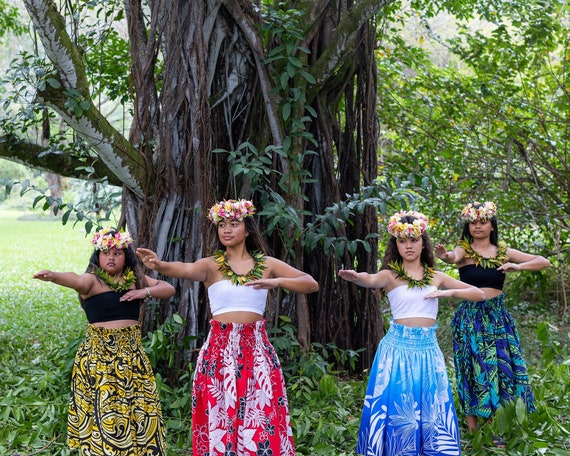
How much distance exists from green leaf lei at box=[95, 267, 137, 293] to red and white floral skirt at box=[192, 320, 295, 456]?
0.46 meters

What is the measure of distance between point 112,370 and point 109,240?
1.96ft

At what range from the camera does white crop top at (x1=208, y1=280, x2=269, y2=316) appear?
3582mm

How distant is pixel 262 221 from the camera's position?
499 cm

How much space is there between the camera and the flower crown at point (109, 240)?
368cm

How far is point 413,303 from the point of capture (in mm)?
3725

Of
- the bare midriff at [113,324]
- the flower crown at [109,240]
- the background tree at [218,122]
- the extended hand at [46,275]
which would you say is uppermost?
the background tree at [218,122]

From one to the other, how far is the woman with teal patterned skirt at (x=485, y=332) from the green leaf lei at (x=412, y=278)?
2.19ft

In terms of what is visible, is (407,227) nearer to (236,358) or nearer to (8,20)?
(236,358)

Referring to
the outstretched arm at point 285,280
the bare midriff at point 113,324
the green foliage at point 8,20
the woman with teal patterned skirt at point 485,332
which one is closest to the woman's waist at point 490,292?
the woman with teal patterned skirt at point 485,332

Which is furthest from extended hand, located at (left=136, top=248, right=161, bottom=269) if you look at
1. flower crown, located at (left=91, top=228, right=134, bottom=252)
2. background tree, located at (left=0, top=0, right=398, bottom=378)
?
background tree, located at (left=0, top=0, right=398, bottom=378)

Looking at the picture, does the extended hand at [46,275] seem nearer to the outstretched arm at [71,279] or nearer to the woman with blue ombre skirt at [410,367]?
the outstretched arm at [71,279]

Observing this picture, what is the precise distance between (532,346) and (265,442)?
13.6 ft

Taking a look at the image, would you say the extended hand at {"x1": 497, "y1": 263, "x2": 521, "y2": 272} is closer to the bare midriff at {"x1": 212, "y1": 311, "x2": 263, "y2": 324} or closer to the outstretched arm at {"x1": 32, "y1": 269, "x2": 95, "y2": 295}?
the bare midriff at {"x1": 212, "y1": 311, "x2": 263, "y2": 324}

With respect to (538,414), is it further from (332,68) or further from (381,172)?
(381,172)
